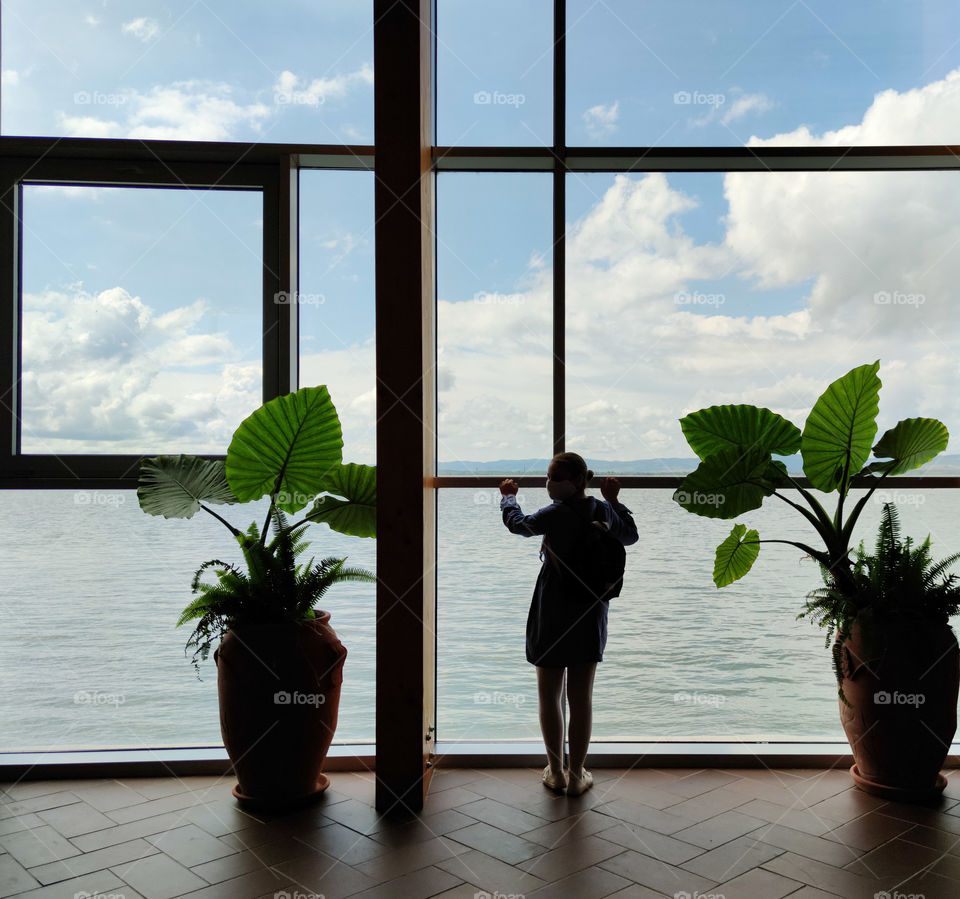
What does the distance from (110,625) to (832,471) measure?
3306 millimetres

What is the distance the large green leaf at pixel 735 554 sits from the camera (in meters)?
2.95

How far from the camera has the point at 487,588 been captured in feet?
11.7

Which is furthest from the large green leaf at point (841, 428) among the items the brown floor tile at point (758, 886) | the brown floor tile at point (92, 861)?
the brown floor tile at point (92, 861)

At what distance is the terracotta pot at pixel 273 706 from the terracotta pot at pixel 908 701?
1.93 metres

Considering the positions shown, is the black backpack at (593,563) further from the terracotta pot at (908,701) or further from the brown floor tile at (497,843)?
the terracotta pot at (908,701)

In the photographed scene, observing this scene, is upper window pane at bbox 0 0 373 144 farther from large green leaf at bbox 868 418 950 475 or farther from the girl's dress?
large green leaf at bbox 868 418 950 475

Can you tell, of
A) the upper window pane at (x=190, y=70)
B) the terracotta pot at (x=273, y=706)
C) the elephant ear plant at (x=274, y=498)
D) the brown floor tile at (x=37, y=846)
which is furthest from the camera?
the upper window pane at (x=190, y=70)

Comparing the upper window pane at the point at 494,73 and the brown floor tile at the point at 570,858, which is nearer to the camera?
the brown floor tile at the point at 570,858

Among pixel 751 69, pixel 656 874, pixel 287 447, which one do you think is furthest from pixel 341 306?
pixel 656 874

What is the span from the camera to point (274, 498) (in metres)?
2.85

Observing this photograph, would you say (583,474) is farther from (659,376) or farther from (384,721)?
(659,376)

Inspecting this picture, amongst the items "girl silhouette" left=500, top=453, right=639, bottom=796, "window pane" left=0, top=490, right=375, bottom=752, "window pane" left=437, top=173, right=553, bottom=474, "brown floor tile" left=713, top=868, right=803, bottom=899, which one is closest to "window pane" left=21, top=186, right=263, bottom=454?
"window pane" left=0, top=490, right=375, bottom=752

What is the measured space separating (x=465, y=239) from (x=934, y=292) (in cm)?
205

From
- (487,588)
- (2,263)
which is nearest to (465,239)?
(487,588)
